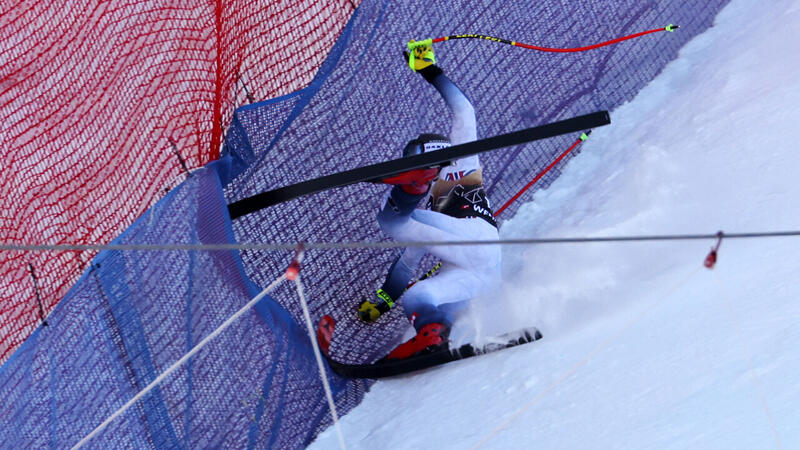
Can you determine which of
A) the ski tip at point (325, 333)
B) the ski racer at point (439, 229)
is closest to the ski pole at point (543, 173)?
the ski racer at point (439, 229)

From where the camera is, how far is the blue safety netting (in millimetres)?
2266

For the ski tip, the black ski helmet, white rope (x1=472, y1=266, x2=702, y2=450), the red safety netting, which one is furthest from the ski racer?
the red safety netting

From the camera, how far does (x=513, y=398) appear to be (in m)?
2.22

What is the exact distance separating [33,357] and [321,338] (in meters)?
0.68

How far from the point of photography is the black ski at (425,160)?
2.03 m

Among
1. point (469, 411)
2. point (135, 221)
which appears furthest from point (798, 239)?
point (135, 221)

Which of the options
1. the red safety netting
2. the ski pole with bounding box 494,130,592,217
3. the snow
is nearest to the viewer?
the snow

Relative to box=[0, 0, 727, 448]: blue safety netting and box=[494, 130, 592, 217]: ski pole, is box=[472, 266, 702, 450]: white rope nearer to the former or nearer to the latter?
box=[0, 0, 727, 448]: blue safety netting

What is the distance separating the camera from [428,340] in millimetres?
2486

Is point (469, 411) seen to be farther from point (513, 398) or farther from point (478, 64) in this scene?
point (478, 64)

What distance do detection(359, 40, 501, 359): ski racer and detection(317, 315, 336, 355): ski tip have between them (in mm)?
156

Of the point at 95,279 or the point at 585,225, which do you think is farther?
the point at 585,225

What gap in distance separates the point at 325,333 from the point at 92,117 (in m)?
0.77

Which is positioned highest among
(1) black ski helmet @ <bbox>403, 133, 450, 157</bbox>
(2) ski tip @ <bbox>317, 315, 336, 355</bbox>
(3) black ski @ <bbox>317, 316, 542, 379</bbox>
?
(1) black ski helmet @ <bbox>403, 133, 450, 157</bbox>
